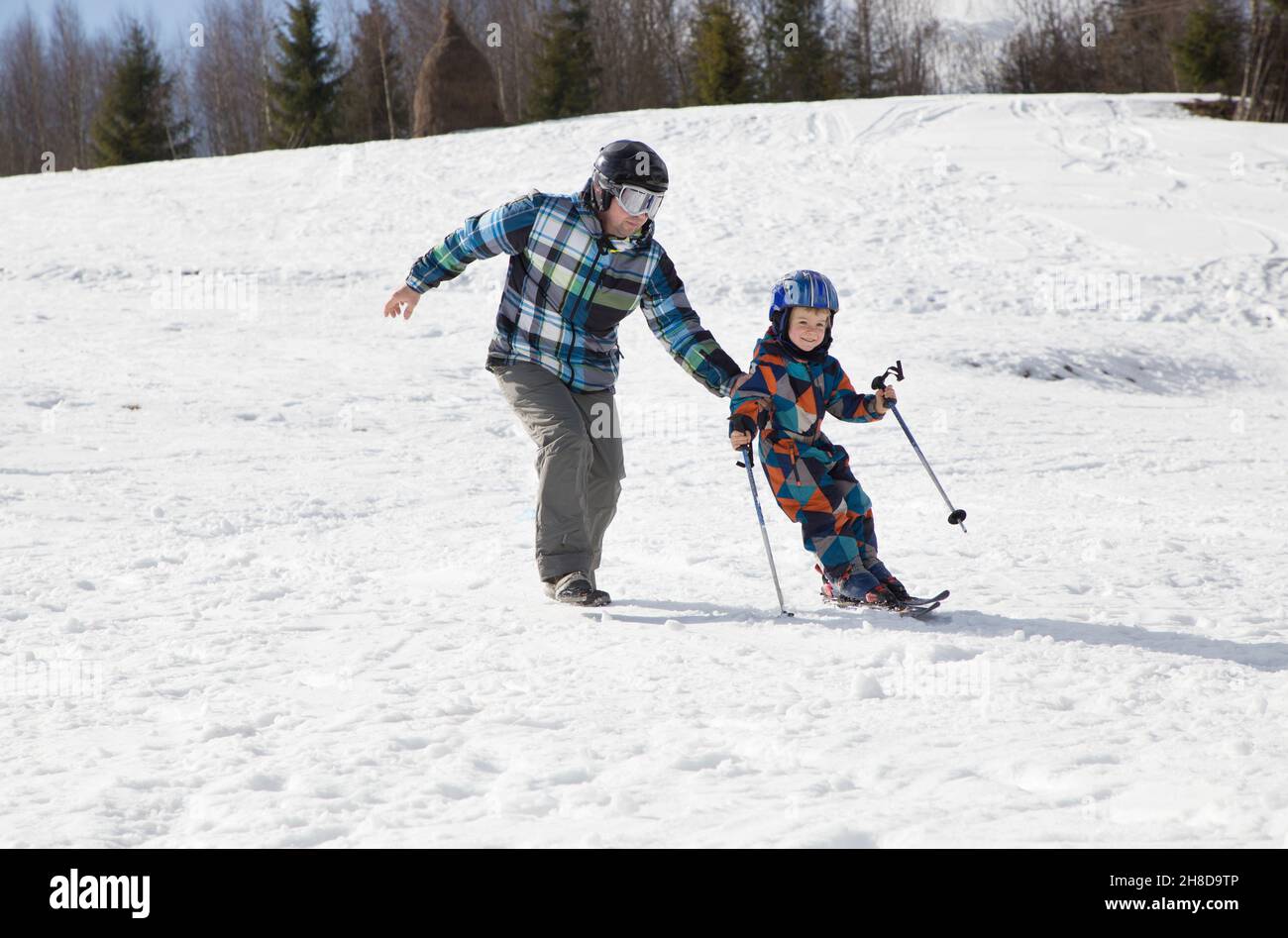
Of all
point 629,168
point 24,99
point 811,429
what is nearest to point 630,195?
point 629,168

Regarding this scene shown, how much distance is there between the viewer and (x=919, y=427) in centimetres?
929

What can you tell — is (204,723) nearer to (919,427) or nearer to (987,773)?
(987,773)

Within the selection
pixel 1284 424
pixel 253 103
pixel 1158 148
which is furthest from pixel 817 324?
pixel 253 103

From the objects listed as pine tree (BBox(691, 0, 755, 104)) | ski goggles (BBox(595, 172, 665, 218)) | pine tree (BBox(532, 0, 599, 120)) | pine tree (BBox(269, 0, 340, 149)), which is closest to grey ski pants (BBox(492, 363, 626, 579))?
ski goggles (BBox(595, 172, 665, 218))

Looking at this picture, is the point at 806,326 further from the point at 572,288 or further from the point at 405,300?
the point at 405,300

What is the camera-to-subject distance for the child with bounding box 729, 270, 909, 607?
14.4 ft

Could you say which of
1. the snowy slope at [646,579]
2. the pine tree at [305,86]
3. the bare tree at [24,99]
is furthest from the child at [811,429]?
the bare tree at [24,99]

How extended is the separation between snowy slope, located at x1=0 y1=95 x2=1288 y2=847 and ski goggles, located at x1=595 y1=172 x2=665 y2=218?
1.54 meters

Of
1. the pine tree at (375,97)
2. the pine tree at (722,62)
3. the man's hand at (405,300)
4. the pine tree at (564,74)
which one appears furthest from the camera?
the pine tree at (375,97)

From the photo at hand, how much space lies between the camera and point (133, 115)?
37.2 m

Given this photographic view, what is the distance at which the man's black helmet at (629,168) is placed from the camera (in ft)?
13.9

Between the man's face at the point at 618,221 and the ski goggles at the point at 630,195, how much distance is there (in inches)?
1.0

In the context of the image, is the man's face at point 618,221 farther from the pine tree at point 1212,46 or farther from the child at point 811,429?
the pine tree at point 1212,46
